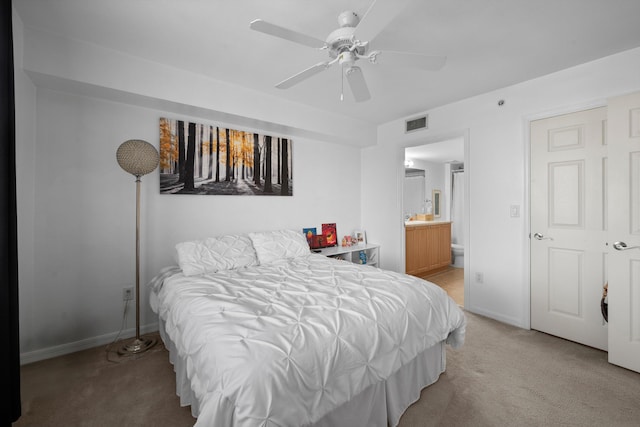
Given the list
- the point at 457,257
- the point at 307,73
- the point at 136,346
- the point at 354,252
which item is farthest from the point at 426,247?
the point at 136,346

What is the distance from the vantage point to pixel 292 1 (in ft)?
5.69

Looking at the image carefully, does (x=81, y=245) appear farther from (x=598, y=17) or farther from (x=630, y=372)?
(x=630, y=372)

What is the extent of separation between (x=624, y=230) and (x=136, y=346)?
405cm

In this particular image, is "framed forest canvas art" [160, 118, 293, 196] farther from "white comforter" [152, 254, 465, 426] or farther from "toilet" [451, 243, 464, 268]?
"toilet" [451, 243, 464, 268]

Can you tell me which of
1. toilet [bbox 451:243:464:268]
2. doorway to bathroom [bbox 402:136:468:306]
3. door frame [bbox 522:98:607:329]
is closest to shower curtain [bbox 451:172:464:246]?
doorway to bathroom [bbox 402:136:468:306]

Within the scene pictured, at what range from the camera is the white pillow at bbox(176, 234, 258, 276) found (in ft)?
7.96

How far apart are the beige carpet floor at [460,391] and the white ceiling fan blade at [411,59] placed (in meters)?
2.14

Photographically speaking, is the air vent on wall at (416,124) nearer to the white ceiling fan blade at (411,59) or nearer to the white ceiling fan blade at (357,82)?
the white ceiling fan blade at (357,82)

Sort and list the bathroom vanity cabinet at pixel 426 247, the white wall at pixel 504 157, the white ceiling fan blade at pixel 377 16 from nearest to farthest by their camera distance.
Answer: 1. the white ceiling fan blade at pixel 377 16
2. the white wall at pixel 504 157
3. the bathroom vanity cabinet at pixel 426 247

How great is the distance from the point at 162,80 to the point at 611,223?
3.93 m

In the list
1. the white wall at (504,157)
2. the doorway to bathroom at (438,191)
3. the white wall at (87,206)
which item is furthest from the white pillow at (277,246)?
the doorway to bathroom at (438,191)

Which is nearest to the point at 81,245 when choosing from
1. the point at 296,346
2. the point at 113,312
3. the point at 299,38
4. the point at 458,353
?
the point at 113,312

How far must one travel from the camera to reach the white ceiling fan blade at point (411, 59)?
171 cm

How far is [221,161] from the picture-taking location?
3.14m
